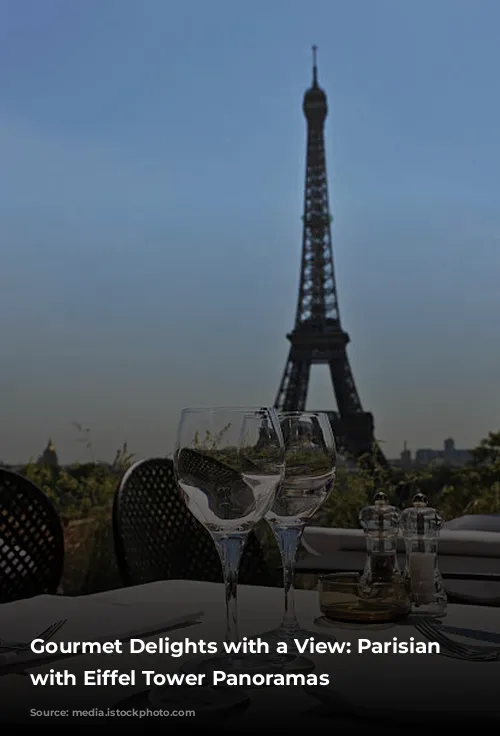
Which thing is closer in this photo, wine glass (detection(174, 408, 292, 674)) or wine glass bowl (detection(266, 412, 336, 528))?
wine glass (detection(174, 408, 292, 674))

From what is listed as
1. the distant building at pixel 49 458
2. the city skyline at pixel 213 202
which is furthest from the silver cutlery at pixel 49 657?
the city skyline at pixel 213 202

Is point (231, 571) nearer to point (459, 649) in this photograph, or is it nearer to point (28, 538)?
point (459, 649)

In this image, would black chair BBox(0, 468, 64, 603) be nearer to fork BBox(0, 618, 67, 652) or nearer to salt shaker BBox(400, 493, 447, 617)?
fork BBox(0, 618, 67, 652)

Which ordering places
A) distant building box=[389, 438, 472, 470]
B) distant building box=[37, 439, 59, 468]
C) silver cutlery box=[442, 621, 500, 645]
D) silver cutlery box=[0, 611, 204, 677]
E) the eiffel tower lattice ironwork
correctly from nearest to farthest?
silver cutlery box=[0, 611, 204, 677], silver cutlery box=[442, 621, 500, 645], distant building box=[37, 439, 59, 468], distant building box=[389, 438, 472, 470], the eiffel tower lattice ironwork

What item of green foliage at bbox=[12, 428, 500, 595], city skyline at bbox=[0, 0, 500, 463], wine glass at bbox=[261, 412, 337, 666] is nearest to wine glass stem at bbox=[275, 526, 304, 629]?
wine glass at bbox=[261, 412, 337, 666]

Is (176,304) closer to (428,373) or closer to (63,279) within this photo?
(63,279)

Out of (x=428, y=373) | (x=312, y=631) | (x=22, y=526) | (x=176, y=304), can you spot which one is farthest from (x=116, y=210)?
(x=312, y=631)
